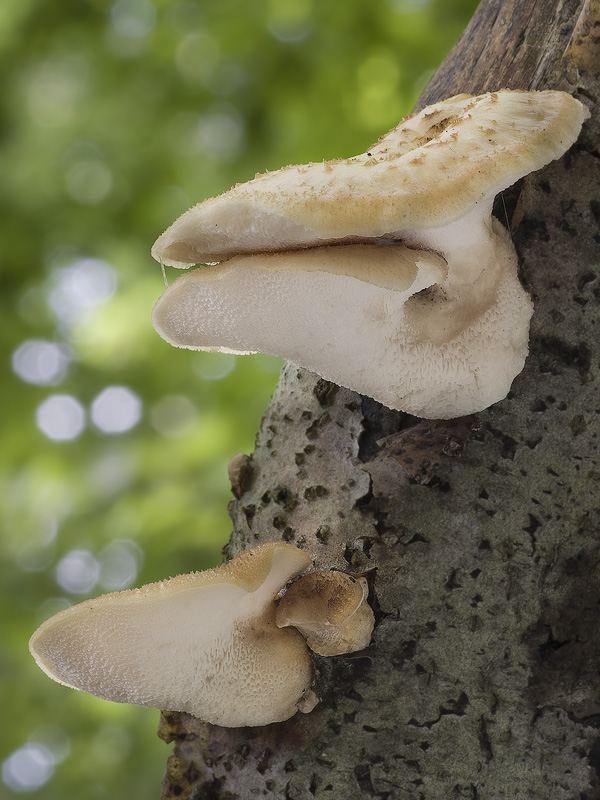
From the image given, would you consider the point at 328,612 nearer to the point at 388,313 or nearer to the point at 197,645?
the point at 197,645

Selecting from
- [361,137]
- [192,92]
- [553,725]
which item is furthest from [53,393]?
[553,725]

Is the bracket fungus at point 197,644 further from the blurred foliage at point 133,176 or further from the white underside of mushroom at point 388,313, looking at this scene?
the blurred foliage at point 133,176

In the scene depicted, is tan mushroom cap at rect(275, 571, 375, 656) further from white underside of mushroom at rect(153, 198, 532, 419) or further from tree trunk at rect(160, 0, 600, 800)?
white underside of mushroom at rect(153, 198, 532, 419)

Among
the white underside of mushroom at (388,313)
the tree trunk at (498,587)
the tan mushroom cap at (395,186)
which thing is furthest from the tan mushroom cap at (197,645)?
the tan mushroom cap at (395,186)

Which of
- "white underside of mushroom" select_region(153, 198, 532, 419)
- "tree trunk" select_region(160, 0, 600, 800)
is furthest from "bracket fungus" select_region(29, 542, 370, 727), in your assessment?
"white underside of mushroom" select_region(153, 198, 532, 419)

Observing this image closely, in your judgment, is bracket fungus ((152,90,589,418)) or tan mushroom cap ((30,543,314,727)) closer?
bracket fungus ((152,90,589,418))

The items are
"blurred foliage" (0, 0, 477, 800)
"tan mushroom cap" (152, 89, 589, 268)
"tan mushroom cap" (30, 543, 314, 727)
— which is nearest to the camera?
"tan mushroom cap" (152, 89, 589, 268)

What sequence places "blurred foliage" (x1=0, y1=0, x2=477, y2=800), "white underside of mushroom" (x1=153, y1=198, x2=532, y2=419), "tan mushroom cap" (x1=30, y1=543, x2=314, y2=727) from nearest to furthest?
"white underside of mushroom" (x1=153, y1=198, x2=532, y2=419)
"tan mushroom cap" (x1=30, y1=543, x2=314, y2=727)
"blurred foliage" (x1=0, y1=0, x2=477, y2=800)

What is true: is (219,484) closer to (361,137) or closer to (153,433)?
(153,433)
